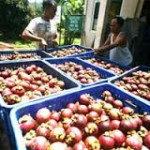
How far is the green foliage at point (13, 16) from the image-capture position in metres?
11.4

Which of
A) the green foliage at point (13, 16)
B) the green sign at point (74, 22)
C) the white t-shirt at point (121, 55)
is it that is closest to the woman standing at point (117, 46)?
the white t-shirt at point (121, 55)

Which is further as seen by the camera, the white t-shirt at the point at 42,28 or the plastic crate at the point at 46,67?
the white t-shirt at the point at 42,28

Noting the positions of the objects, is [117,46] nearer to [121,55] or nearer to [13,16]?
[121,55]

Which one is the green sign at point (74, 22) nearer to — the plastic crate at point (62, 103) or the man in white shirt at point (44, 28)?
the man in white shirt at point (44, 28)

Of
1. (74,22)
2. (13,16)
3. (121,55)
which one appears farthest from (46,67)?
(13,16)

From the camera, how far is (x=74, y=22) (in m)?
7.39

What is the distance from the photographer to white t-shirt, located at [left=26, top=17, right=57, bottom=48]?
352 cm

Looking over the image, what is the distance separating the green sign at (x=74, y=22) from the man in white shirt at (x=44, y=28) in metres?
3.62

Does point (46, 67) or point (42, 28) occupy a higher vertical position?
point (42, 28)

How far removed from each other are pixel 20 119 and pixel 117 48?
254cm

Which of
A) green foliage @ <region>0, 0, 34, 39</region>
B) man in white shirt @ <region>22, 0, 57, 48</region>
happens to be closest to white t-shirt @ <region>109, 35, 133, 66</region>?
man in white shirt @ <region>22, 0, 57, 48</region>

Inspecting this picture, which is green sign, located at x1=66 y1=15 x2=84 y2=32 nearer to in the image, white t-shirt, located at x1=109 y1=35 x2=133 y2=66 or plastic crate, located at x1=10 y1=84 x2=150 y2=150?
white t-shirt, located at x1=109 y1=35 x2=133 y2=66

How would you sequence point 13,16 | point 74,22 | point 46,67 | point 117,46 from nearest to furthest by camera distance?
point 46,67 → point 117,46 → point 74,22 → point 13,16

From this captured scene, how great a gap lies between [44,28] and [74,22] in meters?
3.93
